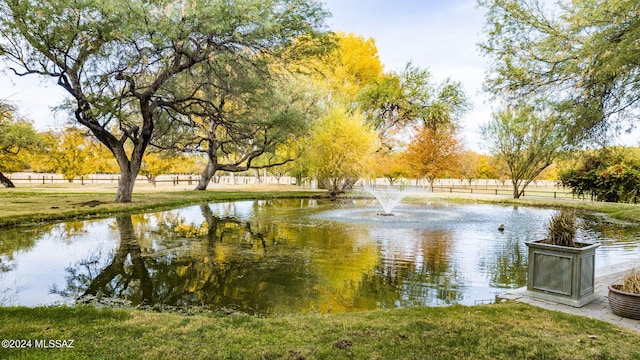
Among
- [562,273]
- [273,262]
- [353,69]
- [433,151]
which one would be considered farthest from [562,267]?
[353,69]

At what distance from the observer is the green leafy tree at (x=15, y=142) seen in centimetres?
3045

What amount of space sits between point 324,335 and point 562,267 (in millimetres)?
3800

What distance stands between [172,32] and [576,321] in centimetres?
1425

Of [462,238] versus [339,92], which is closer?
[462,238]

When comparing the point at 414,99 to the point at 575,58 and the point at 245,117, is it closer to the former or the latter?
the point at 245,117

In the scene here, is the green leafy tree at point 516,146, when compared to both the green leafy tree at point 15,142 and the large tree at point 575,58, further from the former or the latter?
the green leafy tree at point 15,142

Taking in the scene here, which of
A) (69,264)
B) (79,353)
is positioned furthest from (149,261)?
(79,353)

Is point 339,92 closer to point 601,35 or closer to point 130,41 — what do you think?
point 130,41

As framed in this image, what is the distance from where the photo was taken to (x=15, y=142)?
30922mm

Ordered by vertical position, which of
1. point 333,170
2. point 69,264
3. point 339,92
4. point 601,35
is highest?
point 339,92

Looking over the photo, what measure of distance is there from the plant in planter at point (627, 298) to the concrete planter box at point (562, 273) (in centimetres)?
38

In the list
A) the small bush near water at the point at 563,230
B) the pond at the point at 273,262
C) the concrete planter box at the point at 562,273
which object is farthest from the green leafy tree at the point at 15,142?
the small bush near water at the point at 563,230

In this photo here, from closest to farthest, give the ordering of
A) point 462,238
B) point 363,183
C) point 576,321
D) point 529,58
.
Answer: point 576,321 → point 529,58 → point 462,238 → point 363,183

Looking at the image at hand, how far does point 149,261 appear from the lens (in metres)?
8.97
